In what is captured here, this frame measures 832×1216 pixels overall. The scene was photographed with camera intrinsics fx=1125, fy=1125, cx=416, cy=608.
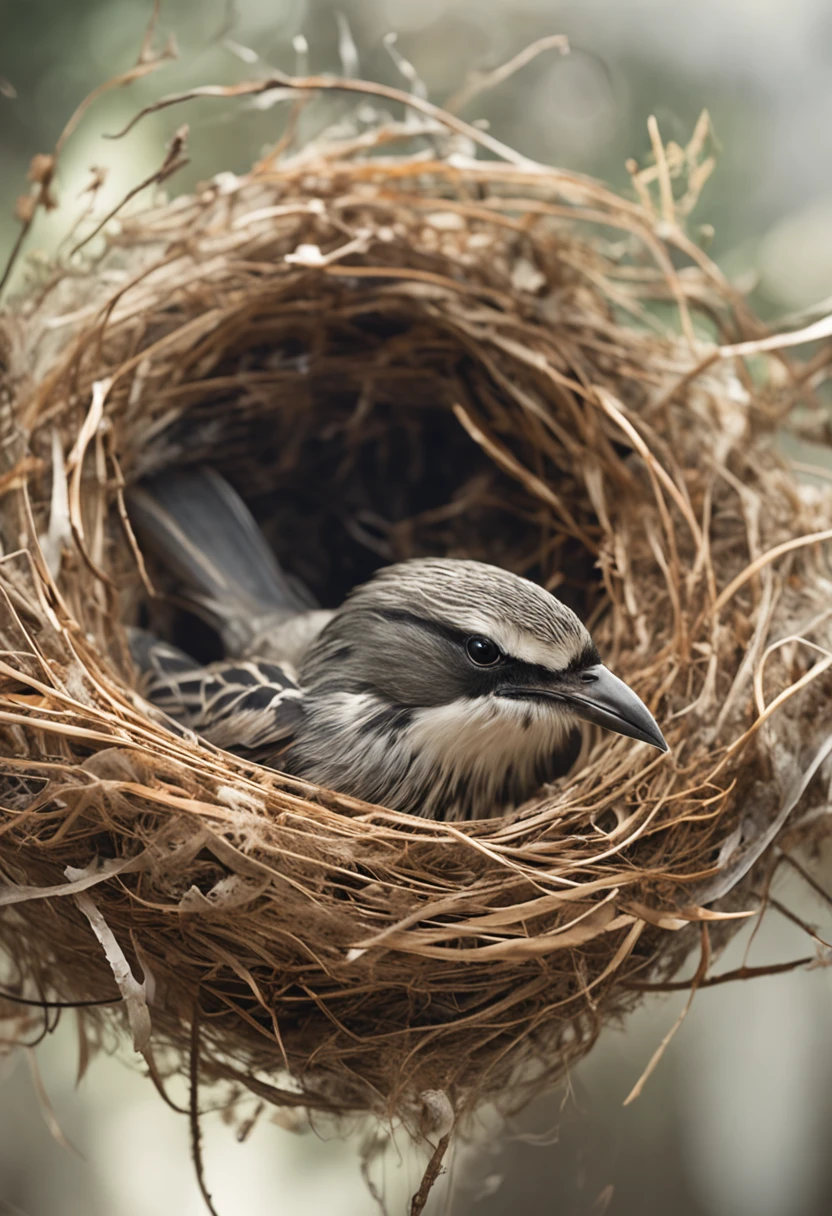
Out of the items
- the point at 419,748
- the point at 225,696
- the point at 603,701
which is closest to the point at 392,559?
the point at 225,696

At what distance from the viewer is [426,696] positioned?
181 cm

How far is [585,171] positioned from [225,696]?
1.55 meters

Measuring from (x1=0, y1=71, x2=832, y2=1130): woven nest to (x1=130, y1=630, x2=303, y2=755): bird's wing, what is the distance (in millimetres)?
120

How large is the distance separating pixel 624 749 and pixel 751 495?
0.55m

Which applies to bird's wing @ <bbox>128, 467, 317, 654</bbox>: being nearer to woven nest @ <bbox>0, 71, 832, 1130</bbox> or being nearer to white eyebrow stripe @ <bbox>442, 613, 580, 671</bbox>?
woven nest @ <bbox>0, 71, 832, 1130</bbox>

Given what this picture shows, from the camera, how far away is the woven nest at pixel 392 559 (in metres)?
1.47

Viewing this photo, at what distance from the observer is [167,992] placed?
1.59 m

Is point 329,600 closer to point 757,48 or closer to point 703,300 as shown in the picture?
point 703,300

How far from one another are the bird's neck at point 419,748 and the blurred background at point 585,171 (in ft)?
1.76

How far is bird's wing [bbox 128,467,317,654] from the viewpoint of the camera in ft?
7.36

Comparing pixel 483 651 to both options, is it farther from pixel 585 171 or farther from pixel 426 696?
pixel 585 171

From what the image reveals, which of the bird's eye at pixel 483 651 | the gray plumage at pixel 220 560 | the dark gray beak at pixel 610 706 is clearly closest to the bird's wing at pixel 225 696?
the gray plumage at pixel 220 560

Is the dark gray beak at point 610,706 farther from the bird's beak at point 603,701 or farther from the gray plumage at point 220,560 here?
the gray plumage at point 220,560

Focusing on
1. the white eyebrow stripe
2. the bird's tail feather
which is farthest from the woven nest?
the white eyebrow stripe
